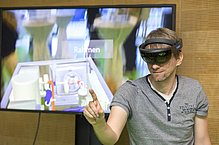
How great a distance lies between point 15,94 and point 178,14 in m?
1.58

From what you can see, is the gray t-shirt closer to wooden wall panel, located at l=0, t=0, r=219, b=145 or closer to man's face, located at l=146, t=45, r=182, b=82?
man's face, located at l=146, t=45, r=182, b=82

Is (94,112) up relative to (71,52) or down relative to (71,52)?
down

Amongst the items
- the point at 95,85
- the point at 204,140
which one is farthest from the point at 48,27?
the point at 204,140

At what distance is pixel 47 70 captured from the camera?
2.09 metres

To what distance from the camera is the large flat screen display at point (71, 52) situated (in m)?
2.01

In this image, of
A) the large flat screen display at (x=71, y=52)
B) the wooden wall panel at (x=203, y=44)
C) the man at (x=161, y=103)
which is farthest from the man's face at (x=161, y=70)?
the wooden wall panel at (x=203, y=44)

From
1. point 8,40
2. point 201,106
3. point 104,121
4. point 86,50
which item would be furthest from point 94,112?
point 8,40

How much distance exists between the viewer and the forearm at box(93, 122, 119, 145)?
111 cm

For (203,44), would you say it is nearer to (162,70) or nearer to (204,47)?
(204,47)

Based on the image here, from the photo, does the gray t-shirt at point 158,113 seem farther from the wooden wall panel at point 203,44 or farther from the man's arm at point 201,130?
the wooden wall panel at point 203,44

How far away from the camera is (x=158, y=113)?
140cm

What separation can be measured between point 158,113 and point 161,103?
0.06m

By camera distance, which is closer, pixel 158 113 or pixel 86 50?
pixel 158 113

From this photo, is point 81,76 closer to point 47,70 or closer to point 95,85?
point 95,85
